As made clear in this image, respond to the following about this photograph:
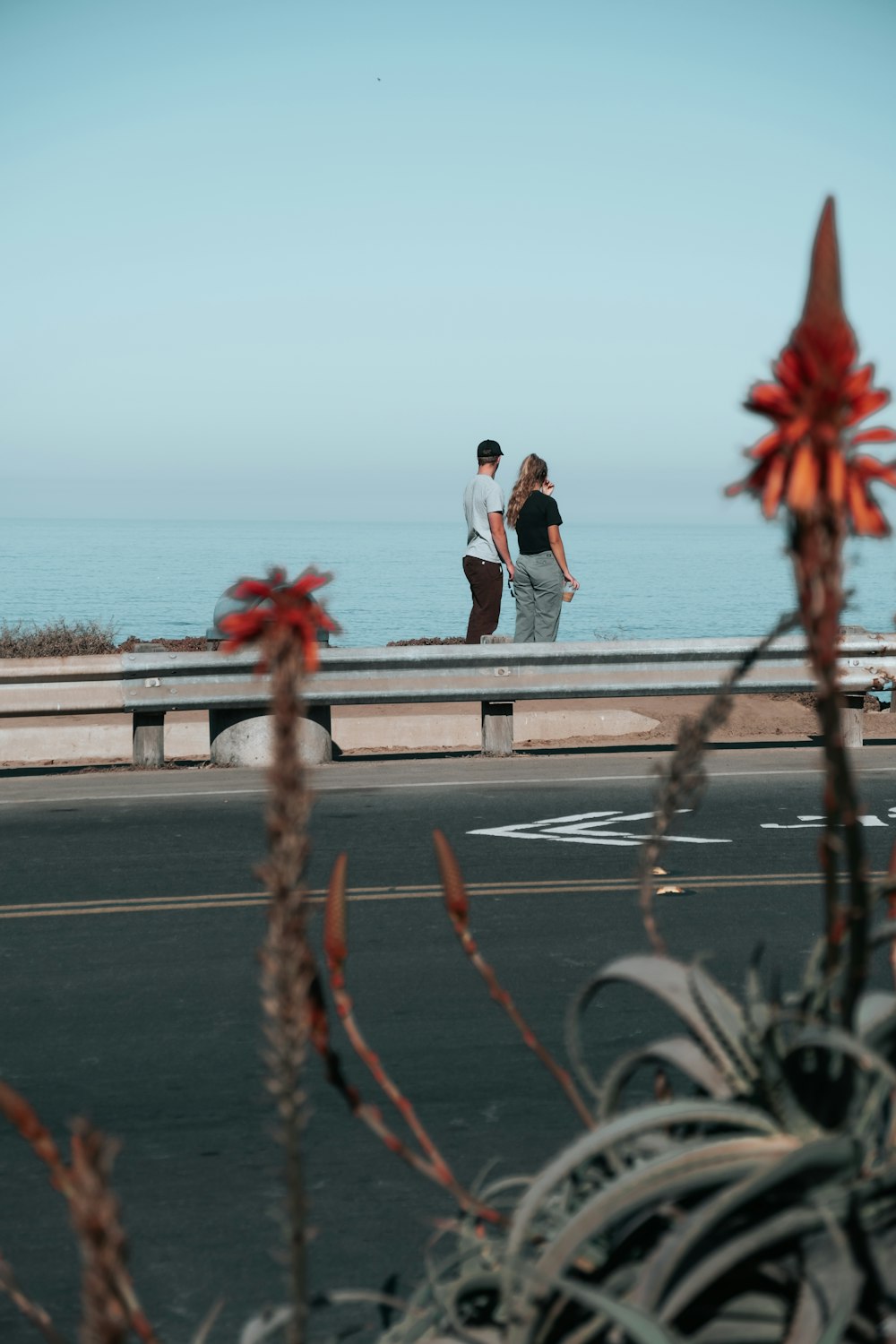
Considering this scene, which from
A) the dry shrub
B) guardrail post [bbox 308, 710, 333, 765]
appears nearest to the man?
guardrail post [bbox 308, 710, 333, 765]

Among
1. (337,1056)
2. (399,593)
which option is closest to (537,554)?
(337,1056)

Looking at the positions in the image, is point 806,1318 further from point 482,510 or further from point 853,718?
point 482,510

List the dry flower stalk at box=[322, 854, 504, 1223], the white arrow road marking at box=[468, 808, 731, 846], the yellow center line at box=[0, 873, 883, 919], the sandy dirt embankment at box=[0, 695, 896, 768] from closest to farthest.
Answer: the dry flower stalk at box=[322, 854, 504, 1223], the yellow center line at box=[0, 873, 883, 919], the white arrow road marking at box=[468, 808, 731, 846], the sandy dirt embankment at box=[0, 695, 896, 768]

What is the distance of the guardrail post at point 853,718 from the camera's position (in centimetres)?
1368

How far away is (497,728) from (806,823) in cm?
401

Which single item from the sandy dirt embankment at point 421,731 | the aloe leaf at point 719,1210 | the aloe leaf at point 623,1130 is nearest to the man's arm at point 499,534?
the sandy dirt embankment at point 421,731

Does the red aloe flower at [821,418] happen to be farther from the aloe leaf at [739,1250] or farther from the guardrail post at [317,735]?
the guardrail post at [317,735]

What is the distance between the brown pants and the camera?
612 inches

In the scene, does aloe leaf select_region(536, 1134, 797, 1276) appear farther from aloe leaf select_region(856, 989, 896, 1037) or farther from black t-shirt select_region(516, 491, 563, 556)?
black t-shirt select_region(516, 491, 563, 556)

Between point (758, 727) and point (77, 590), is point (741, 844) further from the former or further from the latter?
point (77, 590)

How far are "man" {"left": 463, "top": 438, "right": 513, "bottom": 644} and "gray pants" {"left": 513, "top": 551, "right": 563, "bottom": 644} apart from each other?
5.9 inches

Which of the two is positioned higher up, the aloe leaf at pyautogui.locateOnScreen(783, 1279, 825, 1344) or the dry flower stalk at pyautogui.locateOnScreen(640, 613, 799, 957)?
the dry flower stalk at pyautogui.locateOnScreen(640, 613, 799, 957)

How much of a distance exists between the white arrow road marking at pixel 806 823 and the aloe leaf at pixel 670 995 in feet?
25.3

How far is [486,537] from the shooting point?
607 inches
